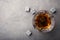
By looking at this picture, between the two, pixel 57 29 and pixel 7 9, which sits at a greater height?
pixel 7 9

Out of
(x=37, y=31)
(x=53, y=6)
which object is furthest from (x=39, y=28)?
(x=53, y=6)

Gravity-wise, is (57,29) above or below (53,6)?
below

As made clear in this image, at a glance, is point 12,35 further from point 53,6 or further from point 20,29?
point 53,6

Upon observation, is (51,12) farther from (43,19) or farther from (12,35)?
(12,35)

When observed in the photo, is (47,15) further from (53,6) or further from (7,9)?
(7,9)
